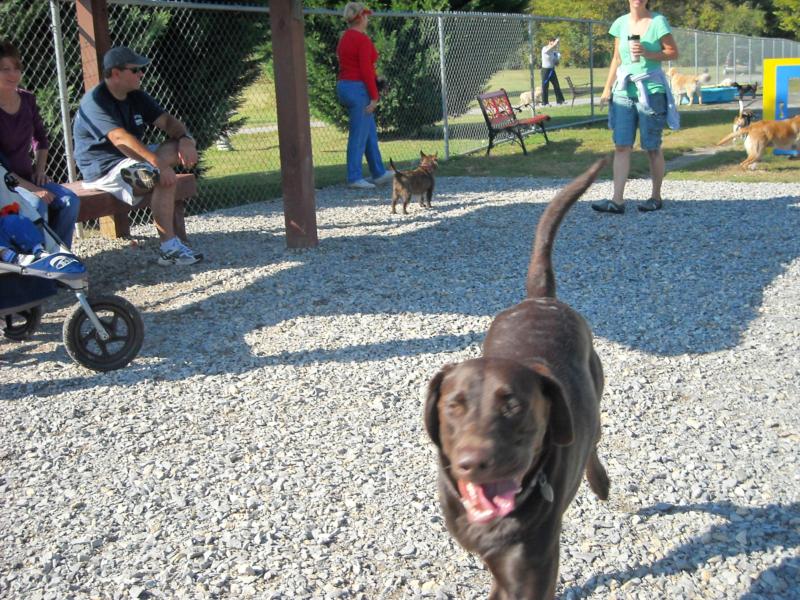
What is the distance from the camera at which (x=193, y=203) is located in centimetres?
1016

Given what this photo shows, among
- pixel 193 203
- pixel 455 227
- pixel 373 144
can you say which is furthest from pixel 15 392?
pixel 373 144

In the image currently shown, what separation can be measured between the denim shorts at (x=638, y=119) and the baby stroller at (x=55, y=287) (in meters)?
5.38

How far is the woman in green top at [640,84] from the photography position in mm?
8039

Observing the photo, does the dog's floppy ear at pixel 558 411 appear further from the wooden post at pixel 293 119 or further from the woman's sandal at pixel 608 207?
the woman's sandal at pixel 608 207

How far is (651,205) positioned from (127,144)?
205 inches

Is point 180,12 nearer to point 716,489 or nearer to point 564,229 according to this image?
point 564,229

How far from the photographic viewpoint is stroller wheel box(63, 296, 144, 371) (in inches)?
184

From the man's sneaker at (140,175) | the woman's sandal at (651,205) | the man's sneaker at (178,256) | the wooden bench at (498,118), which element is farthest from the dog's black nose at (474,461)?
the wooden bench at (498,118)

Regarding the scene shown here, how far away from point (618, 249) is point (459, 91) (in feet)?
32.9

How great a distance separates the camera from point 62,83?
7445 millimetres

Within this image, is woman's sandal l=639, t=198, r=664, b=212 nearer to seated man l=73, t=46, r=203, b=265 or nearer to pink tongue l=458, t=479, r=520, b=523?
seated man l=73, t=46, r=203, b=265

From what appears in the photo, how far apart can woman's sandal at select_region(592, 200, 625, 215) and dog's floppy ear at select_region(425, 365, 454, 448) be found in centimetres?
679

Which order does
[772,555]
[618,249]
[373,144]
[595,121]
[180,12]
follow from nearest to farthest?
[772,555]
[618,249]
[180,12]
[373,144]
[595,121]

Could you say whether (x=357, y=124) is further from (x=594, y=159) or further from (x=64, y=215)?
(x=64, y=215)
